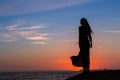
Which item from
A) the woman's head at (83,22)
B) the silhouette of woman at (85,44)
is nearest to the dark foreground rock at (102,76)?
the silhouette of woman at (85,44)

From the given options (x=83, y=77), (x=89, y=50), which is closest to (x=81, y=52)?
(x=89, y=50)

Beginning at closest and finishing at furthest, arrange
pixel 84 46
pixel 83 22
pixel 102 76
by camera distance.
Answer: pixel 102 76 → pixel 83 22 → pixel 84 46

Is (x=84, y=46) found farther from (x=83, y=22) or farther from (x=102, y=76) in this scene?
(x=102, y=76)

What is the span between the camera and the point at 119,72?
17078 millimetres

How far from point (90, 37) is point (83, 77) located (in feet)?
7.02

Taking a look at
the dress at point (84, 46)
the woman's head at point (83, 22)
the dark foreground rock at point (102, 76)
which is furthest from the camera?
the dress at point (84, 46)

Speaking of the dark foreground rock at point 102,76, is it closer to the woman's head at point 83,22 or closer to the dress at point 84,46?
the dress at point 84,46

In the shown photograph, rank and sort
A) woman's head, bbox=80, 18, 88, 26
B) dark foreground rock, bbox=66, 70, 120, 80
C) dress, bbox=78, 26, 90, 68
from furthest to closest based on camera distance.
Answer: dress, bbox=78, 26, 90, 68 < woman's head, bbox=80, 18, 88, 26 < dark foreground rock, bbox=66, 70, 120, 80

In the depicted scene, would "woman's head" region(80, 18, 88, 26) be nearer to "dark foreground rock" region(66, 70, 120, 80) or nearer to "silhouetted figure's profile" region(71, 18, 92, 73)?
"silhouetted figure's profile" region(71, 18, 92, 73)

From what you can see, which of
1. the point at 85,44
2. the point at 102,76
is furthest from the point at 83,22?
the point at 102,76

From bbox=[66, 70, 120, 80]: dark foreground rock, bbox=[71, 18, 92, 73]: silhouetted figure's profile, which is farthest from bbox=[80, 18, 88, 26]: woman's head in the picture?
bbox=[66, 70, 120, 80]: dark foreground rock

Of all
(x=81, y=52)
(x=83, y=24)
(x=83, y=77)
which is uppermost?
(x=83, y=24)

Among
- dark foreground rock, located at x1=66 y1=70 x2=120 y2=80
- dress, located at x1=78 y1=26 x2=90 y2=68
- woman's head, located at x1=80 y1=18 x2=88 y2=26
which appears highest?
woman's head, located at x1=80 y1=18 x2=88 y2=26

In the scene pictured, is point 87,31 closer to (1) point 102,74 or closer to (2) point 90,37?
(2) point 90,37
